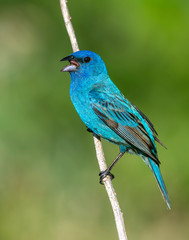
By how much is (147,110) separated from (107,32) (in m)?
1.23

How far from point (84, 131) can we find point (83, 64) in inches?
45.0

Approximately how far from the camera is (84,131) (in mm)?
6734

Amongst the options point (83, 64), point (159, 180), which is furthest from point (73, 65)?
point (159, 180)

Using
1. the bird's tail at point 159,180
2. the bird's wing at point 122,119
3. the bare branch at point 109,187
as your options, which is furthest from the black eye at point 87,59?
the bird's tail at point 159,180

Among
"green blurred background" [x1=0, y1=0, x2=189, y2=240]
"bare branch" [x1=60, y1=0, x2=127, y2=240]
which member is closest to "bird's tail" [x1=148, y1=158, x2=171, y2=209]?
"bare branch" [x1=60, y1=0, x2=127, y2=240]

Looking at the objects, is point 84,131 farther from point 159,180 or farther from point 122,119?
point 159,180

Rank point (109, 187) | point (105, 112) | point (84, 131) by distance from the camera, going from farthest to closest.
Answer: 1. point (84, 131)
2. point (105, 112)
3. point (109, 187)

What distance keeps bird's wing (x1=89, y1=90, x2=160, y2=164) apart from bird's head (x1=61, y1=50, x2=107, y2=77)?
249 millimetres

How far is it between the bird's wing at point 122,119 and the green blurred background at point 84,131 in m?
0.89

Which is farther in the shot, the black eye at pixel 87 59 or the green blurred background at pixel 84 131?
the green blurred background at pixel 84 131

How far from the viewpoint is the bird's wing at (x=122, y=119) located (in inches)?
228

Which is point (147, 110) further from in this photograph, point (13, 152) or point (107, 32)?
point (13, 152)

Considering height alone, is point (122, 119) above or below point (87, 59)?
below

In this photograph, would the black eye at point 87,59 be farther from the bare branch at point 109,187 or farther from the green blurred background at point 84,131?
the green blurred background at point 84,131
